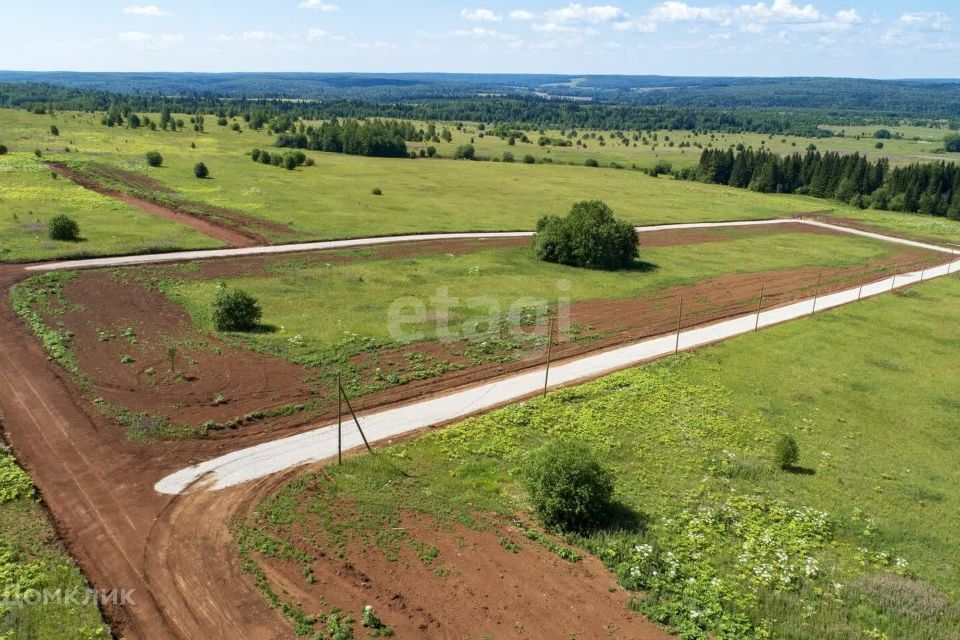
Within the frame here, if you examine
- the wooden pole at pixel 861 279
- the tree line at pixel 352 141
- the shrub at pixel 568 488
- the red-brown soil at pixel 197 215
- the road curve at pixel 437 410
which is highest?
the tree line at pixel 352 141

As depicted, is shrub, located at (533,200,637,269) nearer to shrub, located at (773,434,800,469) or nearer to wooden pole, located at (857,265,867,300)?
wooden pole, located at (857,265,867,300)

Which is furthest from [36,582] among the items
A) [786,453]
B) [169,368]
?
[786,453]

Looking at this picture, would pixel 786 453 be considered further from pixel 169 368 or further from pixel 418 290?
pixel 418 290

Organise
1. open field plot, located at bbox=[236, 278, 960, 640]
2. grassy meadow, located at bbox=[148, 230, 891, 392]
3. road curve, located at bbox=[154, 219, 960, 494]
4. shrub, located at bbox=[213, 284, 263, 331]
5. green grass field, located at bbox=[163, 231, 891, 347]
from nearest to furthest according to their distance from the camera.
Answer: open field plot, located at bbox=[236, 278, 960, 640], road curve, located at bbox=[154, 219, 960, 494], shrub, located at bbox=[213, 284, 263, 331], grassy meadow, located at bbox=[148, 230, 891, 392], green grass field, located at bbox=[163, 231, 891, 347]

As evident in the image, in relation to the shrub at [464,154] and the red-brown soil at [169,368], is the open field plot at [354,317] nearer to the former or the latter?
the red-brown soil at [169,368]

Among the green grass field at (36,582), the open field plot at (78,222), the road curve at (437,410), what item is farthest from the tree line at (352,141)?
the green grass field at (36,582)

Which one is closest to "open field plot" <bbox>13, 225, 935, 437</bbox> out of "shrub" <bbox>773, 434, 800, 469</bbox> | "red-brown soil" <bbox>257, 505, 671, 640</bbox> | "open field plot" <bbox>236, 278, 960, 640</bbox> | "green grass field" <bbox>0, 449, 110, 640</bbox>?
"green grass field" <bbox>0, 449, 110, 640</bbox>
